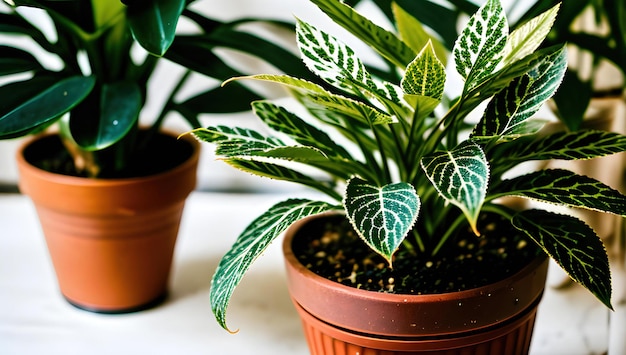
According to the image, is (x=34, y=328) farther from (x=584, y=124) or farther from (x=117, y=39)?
(x=584, y=124)

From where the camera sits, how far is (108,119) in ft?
2.54

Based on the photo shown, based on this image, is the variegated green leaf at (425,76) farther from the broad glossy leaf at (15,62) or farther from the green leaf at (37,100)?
the broad glossy leaf at (15,62)

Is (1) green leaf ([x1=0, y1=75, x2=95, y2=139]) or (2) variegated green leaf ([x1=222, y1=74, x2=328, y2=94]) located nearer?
(2) variegated green leaf ([x1=222, y1=74, x2=328, y2=94])

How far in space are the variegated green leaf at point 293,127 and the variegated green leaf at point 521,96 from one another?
17cm

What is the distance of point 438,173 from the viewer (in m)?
0.57

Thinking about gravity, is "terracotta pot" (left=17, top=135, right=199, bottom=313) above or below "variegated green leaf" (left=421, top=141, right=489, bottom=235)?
below

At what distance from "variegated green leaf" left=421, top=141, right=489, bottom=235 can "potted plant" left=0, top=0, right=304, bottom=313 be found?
1.16ft

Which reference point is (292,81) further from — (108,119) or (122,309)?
(122,309)

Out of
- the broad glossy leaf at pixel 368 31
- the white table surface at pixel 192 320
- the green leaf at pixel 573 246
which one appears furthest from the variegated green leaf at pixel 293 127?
the white table surface at pixel 192 320

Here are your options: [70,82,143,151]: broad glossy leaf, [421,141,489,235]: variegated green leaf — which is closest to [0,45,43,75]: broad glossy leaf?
[70,82,143,151]: broad glossy leaf

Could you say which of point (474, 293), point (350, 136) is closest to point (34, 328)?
point (350, 136)

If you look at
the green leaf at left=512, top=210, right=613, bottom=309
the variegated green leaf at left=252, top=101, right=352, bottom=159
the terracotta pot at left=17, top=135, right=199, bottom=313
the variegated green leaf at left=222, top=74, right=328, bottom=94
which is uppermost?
the variegated green leaf at left=222, top=74, right=328, bottom=94

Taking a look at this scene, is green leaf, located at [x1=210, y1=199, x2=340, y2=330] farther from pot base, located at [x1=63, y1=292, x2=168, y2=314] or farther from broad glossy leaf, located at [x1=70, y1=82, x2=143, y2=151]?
pot base, located at [x1=63, y1=292, x2=168, y2=314]

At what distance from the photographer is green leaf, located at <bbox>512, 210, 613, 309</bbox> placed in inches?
23.7
